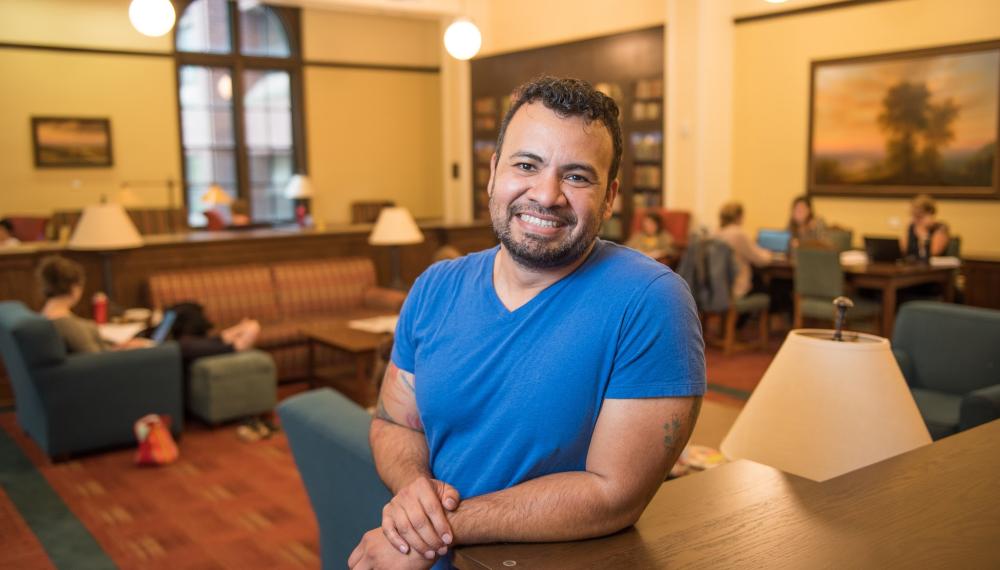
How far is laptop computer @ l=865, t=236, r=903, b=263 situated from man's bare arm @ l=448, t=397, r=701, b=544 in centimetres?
655

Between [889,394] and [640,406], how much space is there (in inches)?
30.7

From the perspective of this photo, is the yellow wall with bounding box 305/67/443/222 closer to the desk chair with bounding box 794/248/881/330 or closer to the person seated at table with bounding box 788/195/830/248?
the person seated at table with bounding box 788/195/830/248

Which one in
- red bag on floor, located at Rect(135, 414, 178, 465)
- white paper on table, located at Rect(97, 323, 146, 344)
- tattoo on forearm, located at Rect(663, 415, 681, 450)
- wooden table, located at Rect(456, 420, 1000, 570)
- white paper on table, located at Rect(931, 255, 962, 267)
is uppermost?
tattoo on forearm, located at Rect(663, 415, 681, 450)

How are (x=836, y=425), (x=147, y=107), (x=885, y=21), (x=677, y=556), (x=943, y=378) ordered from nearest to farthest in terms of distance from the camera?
(x=677, y=556) → (x=836, y=425) → (x=943, y=378) → (x=885, y=21) → (x=147, y=107)

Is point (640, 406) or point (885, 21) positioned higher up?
point (885, 21)

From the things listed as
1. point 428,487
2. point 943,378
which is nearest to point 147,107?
point 943,378

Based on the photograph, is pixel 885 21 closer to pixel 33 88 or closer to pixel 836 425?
pixel 836 425

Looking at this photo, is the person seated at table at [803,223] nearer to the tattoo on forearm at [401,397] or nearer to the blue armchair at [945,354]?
the blue armchair at [945,354]

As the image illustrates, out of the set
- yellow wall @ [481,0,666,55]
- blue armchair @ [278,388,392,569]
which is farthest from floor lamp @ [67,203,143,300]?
yellow wall @ [481,0,666,55]

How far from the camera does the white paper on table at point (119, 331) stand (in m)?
5.45

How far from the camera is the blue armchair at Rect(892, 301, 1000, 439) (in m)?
4.21

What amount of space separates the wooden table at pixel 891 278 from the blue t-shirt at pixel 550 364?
5897 millimetres

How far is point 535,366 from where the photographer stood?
1.45m

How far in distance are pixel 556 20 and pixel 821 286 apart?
6.42m
